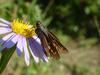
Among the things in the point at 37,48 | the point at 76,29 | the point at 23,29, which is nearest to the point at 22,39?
the point at 37,48

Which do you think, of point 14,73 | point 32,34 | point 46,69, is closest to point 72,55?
point 46,69

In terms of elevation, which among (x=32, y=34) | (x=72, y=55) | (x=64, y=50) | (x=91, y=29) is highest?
(x=91, y=29)

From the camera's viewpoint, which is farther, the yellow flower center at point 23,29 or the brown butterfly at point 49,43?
the yellow flower center at point 23,29

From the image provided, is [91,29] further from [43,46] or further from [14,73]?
[43,46]

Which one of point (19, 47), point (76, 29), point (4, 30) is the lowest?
point (19, 47)

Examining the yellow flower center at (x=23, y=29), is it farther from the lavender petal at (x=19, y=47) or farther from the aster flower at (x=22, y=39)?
the lavender petal at (x=19, y=47)

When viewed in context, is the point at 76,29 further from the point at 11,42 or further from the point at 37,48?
the point at 11,42

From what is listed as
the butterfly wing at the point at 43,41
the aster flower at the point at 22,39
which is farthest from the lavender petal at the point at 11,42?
the butterfly wing at the point at 43,41
